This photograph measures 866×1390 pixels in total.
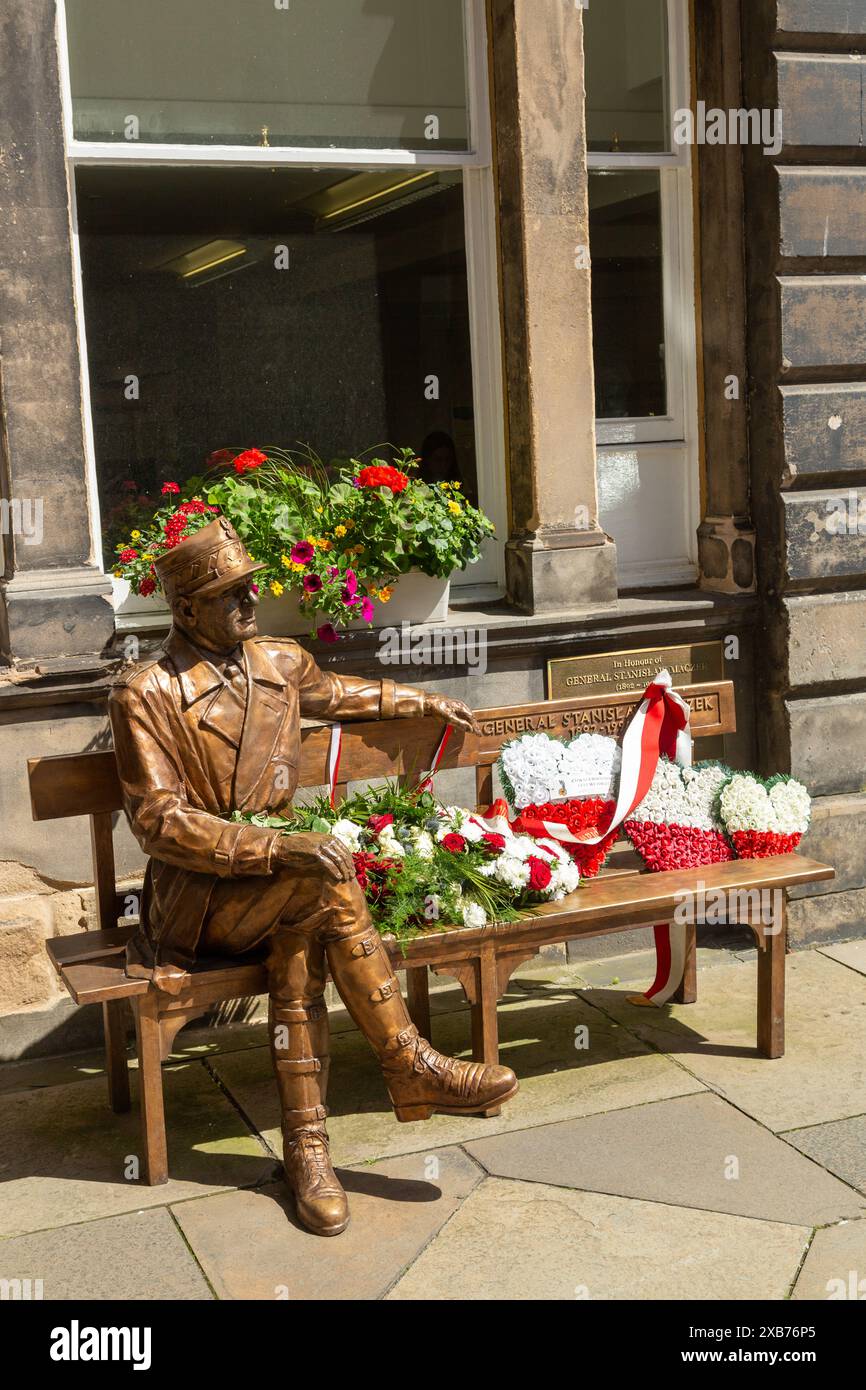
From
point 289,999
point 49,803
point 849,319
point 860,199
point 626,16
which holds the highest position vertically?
point 626,16

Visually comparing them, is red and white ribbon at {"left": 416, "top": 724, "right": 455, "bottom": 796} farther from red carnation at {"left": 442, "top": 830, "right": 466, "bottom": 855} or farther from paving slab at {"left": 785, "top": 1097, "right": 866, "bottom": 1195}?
paving slab at {"left": 785, "top": 1097, "right": 866, "bottom": 1195}

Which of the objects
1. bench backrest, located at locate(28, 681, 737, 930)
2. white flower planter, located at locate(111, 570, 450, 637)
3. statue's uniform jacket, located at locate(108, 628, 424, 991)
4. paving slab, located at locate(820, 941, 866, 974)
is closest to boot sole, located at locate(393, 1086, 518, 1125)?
statue's uniform jacket, located at locate(108, 628, 424, 991)

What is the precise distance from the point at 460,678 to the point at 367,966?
1.88 m

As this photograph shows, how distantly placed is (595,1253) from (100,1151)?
167 cm

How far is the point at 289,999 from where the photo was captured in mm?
4422

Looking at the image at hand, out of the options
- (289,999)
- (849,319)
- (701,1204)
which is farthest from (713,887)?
(849,319)

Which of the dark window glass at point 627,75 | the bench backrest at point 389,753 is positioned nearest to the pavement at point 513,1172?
the bench backrest at point 389,753

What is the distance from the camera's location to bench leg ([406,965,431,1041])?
541 cm

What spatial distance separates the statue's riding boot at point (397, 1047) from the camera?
440 cm

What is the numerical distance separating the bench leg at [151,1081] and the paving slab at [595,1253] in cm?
94

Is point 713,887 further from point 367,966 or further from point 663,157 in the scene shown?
point 663,157

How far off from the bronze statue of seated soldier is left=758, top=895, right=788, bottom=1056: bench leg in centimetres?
123

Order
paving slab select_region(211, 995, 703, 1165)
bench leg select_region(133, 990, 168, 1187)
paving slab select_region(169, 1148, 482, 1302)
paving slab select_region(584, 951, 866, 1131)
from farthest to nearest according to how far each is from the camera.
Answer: paving slab select_region(584, 951, 866, 1131) < paving slab select_region(211, 995, 703, 1165) < bench leg select_region(133, 990, 168, 1187) < paving slab select_region(169, 1148, 482, 1302)

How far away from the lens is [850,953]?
6.36 meters
